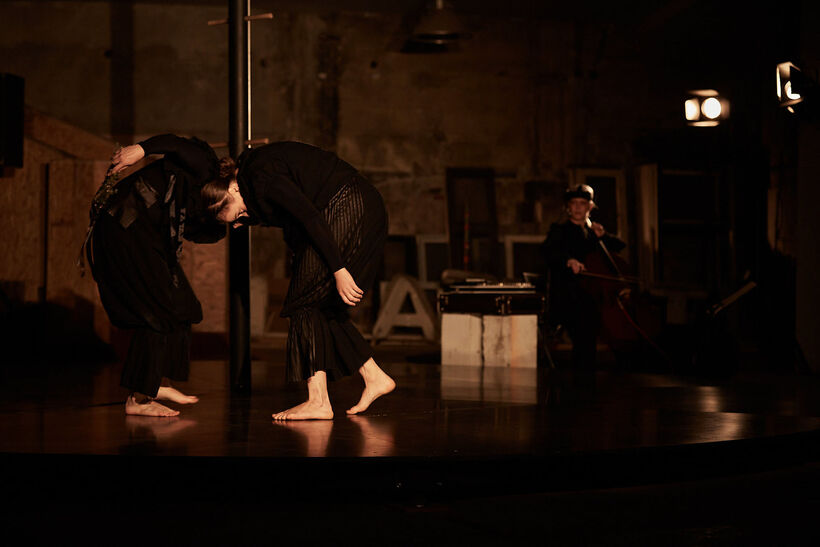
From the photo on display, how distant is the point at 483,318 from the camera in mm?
7145

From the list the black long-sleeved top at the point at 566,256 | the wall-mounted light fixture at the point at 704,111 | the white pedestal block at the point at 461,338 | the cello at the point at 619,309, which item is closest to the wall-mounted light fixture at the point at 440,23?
the wall-mounted light fixture at the point at 704,111

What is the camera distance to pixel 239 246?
502 cm

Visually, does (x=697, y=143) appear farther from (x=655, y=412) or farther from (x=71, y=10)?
(x=655, y=412)

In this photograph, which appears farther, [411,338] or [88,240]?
[411,338]

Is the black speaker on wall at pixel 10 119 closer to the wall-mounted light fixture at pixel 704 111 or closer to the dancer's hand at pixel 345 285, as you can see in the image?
the dancer's hand at pixel 345 285

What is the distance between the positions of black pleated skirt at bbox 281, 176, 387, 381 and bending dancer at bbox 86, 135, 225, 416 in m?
0.52

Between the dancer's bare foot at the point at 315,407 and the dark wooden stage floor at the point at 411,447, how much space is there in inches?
2.7

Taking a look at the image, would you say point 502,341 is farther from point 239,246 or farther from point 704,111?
point 704,111

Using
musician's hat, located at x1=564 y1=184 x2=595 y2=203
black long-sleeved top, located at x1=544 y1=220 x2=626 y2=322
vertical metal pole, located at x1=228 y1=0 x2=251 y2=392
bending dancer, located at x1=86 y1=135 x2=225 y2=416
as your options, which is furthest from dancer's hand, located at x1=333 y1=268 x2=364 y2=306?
musician's hat, located at x1=564 y1=184 x2=595 y2=203

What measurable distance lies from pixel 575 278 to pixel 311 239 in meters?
3.42

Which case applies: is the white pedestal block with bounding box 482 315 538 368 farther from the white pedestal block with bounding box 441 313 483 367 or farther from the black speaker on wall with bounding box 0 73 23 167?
the black speaker on wall with bounding box 0 73 23 167

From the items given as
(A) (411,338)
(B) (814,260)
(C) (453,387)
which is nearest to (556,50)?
(A) (411,338)

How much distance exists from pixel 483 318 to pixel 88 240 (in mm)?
3340

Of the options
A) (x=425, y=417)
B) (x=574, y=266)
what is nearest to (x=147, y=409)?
(x=425, y=417)
